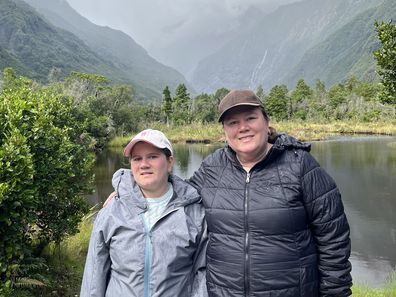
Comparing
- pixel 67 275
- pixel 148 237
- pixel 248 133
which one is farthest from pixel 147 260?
pixel 67 275

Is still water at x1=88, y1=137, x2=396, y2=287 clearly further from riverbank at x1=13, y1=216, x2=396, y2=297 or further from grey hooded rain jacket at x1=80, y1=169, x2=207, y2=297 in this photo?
grey hooded rain jacket at x1=80, y1=169, x2=207, y2=297

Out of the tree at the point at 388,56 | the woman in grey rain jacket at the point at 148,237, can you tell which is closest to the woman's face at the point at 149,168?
the woman in grey rain jacket at the point at 148,237

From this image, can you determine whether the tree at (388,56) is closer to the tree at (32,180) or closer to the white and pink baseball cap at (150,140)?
the tree at (32,180)

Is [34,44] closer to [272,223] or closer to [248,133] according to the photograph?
[248,133]

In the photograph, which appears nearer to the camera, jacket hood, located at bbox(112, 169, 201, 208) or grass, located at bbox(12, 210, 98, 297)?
jacket hood, located at bbox(112, 169, 201, 208)

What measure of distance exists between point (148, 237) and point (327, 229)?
3.12 feet

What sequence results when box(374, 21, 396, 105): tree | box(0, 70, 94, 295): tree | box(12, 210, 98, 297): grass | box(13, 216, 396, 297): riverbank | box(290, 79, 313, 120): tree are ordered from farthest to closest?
box(290, 79, 313, 120): tree
box(374, 21, 396, 105): tree
box(13, 216, 396, 297): riverbank
box(12, 210, 98, 297): grass
box(0, 70, 94, 295): tree

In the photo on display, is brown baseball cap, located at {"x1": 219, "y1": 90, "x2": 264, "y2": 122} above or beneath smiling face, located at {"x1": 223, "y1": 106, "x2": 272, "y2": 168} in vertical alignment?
above

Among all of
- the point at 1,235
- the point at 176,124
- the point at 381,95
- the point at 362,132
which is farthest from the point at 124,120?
the point at 1,235

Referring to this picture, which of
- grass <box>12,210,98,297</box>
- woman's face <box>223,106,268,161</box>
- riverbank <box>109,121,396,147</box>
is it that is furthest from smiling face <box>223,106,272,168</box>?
riverbank <box>109,121,396,147</box>

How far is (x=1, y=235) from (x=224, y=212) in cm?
202

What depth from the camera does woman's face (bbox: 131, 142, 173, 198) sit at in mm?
2201

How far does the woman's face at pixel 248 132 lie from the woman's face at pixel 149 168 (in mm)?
431

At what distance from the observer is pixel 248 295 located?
208 cm
